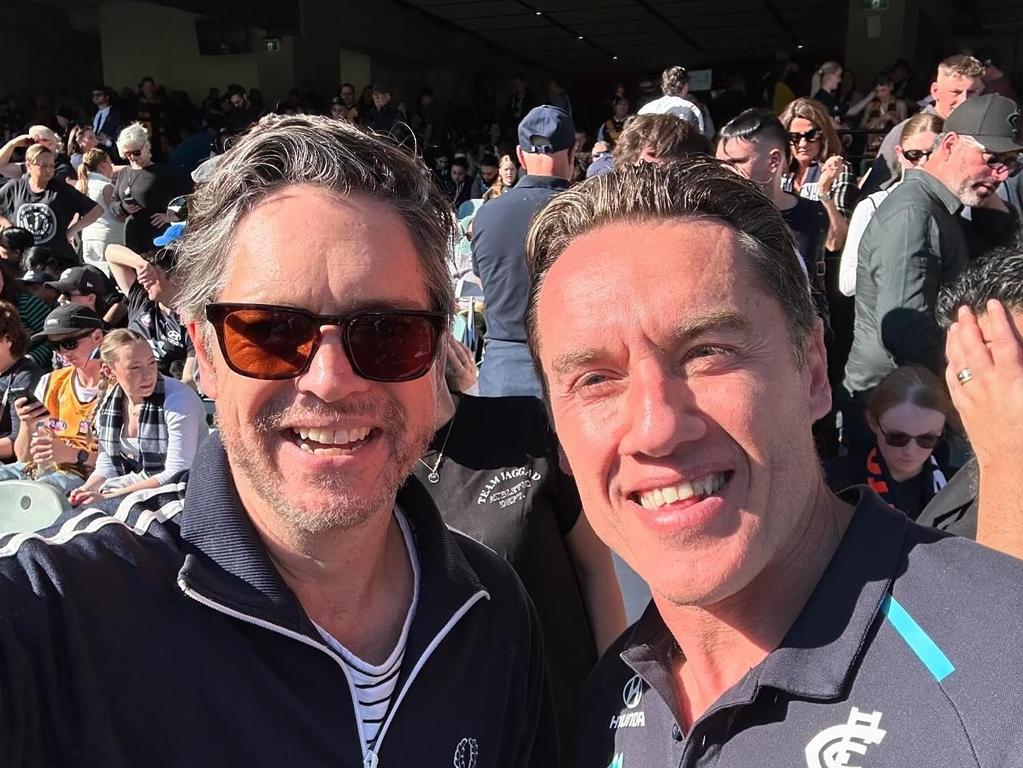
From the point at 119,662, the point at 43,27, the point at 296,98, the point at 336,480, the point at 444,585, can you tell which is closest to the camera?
the point at 119,662

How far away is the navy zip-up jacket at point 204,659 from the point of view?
1.29 meters

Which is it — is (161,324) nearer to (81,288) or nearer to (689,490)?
→ (81,288)

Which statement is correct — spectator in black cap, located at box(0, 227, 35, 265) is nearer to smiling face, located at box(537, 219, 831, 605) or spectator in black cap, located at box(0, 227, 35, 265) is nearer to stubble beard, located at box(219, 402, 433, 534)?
stubble beard, located at box(219, 402, 433, 534)

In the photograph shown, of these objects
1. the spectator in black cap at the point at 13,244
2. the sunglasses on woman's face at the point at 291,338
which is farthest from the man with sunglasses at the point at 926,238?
the spectator in black cap at the point at 13,244

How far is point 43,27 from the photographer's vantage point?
20906 millimetres

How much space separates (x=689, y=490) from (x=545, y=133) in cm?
335

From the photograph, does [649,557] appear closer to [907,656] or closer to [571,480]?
[907,656]

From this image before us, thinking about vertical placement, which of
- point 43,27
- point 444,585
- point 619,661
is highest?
point 43,27

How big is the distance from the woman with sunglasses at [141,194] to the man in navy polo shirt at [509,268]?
4.96 meters

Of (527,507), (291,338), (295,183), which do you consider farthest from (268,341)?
(527,507)

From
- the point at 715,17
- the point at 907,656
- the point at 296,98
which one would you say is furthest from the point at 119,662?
the point at 715,17

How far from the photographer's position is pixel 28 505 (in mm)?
3764

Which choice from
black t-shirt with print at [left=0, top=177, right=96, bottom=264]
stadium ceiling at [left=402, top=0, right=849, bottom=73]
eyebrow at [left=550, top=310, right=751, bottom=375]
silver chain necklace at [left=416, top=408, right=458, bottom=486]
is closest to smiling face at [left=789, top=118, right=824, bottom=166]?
silver chain necklace at [left=416, top=408, right=458, bottom=486]

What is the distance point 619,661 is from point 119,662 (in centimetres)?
83
